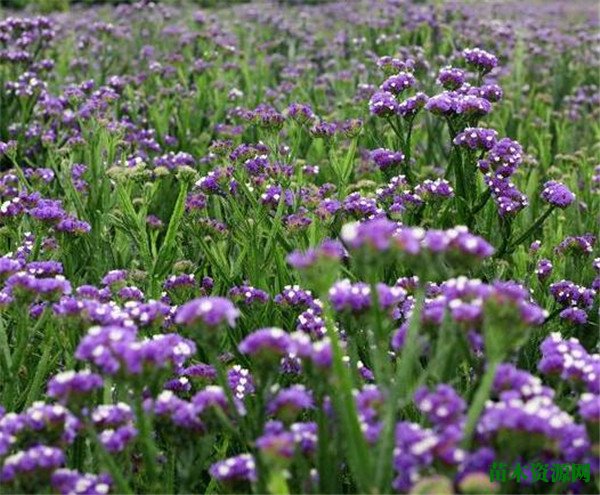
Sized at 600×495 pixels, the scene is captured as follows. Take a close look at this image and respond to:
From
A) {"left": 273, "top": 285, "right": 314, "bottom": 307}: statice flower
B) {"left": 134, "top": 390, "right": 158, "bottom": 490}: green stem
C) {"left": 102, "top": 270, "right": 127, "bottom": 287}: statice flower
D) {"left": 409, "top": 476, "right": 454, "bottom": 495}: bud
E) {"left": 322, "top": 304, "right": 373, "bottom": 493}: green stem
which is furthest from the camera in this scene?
{"left": 273, "top": 285, "right": 314, "bottom": 307}: statice flower

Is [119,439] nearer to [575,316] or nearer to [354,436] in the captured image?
[354,436]

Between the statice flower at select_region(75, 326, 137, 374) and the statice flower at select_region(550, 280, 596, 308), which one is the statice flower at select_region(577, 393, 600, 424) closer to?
the statice flower at select_region(75, 326, 137, 374)

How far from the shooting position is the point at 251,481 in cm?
220

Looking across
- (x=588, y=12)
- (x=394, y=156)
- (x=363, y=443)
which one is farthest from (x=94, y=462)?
(x=588, y=12)

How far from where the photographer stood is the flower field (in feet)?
6.66

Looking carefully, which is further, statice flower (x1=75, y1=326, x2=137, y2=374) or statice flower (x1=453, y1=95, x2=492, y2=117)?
statice flower (x1=453, y1=95, x2=492, y2=117)

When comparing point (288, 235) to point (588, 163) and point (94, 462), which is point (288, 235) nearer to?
point (94, 462)

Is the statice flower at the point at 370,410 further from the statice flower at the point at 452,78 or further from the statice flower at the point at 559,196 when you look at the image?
the statice flower at the point at 452,78

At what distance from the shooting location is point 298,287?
3.47 m

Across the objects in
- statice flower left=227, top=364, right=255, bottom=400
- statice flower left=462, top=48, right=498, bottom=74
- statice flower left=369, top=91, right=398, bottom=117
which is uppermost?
statice flower left=462, top=48, right=498, bottom=74

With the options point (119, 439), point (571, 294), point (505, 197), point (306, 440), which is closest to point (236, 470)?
point (306, 440)

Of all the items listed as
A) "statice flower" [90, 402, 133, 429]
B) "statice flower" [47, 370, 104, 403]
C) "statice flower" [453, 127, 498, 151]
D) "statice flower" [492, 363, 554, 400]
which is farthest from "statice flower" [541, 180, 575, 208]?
"statice flower" [47, 370, 104, 403]

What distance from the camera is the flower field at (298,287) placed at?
203 centimetres

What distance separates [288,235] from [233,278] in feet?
1.10
